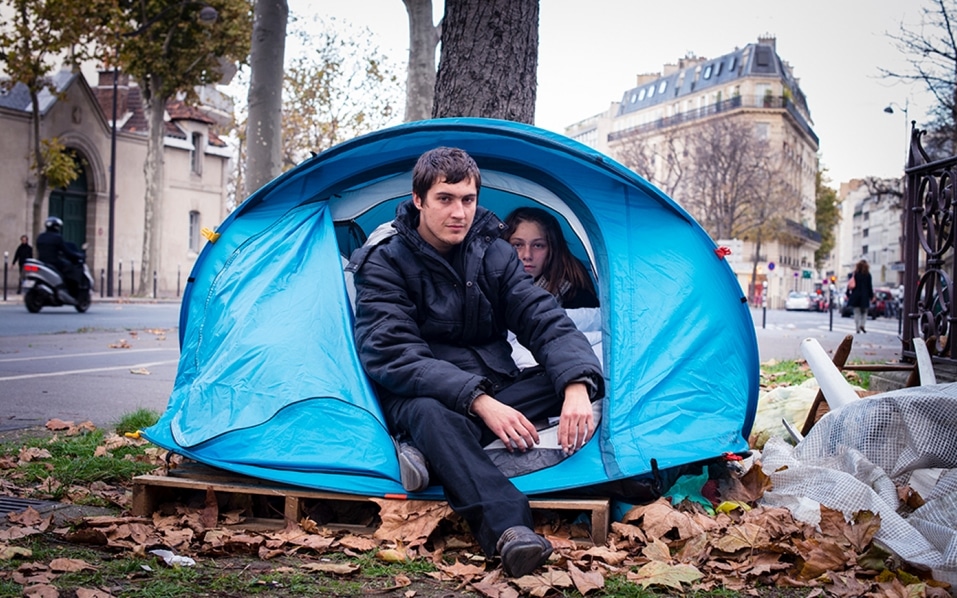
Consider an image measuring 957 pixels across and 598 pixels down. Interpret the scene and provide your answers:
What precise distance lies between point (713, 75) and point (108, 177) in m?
53.7

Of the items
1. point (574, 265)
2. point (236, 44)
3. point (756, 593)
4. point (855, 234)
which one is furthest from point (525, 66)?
point (855, 234)

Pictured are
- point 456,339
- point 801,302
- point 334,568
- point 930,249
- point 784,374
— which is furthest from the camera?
point 801,302

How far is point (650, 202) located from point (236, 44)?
22.3 meters

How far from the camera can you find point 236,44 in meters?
24.9

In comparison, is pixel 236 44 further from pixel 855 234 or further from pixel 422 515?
pixel 855 234

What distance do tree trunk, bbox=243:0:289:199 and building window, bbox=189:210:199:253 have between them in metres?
23.0

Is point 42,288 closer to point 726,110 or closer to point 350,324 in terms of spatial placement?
point 350,324

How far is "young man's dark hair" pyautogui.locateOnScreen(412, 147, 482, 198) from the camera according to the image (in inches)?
157

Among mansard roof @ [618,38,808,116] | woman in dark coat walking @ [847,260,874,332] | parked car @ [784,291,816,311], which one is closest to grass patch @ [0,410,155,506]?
woman in dark coat walking @ [847,260,874,332]

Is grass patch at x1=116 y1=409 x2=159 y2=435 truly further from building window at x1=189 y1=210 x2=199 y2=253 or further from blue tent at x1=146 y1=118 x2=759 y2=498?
building window at x1=189 y1=210 x2=199 y2=253

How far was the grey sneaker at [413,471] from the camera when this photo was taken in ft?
11.7

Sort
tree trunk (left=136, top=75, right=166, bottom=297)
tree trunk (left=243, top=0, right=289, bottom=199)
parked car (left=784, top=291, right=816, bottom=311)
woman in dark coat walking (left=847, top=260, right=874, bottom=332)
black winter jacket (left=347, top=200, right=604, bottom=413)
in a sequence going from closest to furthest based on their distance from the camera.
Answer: black winter jacket (left=347, top=200, right=604, bottom=413)
tree trunk (left=243, top=0, right=289, bottom=199)
woman in dark coat walking (left=847, top=260, right=874, bottom=332)
tree trunk (left=136, top=75, right=166, bottom=297)
parked car (left=784, top=291, right=816, bottom=311)

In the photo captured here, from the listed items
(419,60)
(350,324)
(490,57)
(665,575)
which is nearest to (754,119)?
(419,60)

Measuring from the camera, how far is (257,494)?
3.74 m
